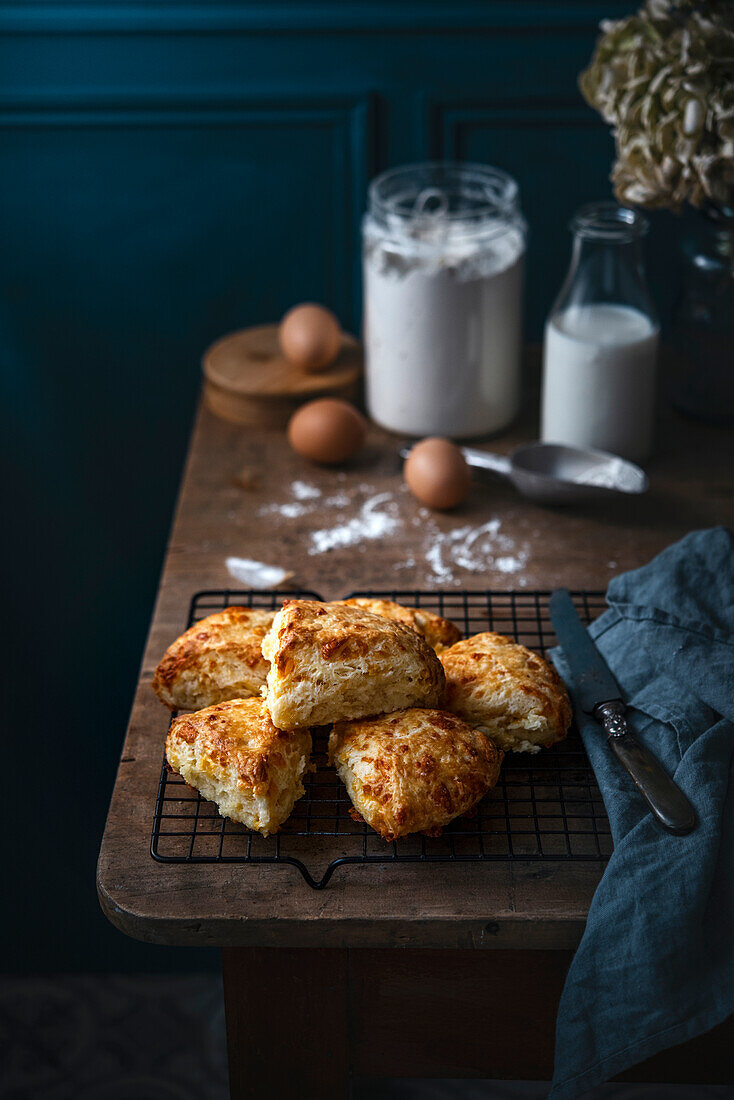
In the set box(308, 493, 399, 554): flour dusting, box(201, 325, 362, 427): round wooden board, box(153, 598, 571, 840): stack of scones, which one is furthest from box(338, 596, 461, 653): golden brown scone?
box(201, 325, 362, 427): round wooden board

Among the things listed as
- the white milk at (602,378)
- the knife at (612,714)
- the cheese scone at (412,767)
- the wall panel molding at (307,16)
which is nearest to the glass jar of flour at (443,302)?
the white milk at (602,378)

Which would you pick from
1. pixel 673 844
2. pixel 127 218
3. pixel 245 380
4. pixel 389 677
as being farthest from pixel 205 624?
pixel 127 218

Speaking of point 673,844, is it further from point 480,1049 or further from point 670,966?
point 480,1049

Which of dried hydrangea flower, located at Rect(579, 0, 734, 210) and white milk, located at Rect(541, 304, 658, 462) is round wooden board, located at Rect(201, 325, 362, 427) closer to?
white milk, located at Rect(541, 304, 658, 462)

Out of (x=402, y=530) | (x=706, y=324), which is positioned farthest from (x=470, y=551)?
(x=706, y=324)

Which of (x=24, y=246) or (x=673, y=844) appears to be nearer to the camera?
(x=673, y=844)
